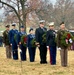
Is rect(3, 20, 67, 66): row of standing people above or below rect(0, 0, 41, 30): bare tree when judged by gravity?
below

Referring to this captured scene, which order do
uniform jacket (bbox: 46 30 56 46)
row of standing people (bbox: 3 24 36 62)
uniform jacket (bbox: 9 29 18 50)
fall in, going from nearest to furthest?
uniform jacket (bbox: 46 30 56 46)
row of standing people (bbox: 3 24 36 62)
uniform jacket (bbox: 9 29 18 50)

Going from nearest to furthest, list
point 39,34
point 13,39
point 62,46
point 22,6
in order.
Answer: point 62,46, point 39,34, point 13,39, point 22,6

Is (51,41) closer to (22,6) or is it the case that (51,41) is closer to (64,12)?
(22,6)

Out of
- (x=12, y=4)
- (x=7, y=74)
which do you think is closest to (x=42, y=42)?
(x=7, y=74)

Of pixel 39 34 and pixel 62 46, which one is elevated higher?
pixel 39 34

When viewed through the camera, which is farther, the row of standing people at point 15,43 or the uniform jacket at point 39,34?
the row of standing people at point 15,43

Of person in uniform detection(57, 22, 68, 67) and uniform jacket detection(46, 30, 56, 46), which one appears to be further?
uniform jacket detection(46, 30, 56, 46)

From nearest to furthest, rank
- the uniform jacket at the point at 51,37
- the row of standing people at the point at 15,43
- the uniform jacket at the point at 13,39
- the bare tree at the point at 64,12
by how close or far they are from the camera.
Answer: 1. the uniform jacket at the point at 51,37
2. the row of standing people at the point at 15,43
3. the uniform jacket at the point at 13,39
4. the bare tree at the point at 64,12

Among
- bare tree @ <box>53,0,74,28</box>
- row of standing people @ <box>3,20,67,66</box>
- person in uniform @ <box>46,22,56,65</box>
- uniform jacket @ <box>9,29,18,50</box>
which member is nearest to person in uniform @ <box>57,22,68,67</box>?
row of standing people @ <box>3,20,67,66</box>

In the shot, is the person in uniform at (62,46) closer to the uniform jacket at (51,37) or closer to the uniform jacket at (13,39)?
the uniform jacket at (51,37)

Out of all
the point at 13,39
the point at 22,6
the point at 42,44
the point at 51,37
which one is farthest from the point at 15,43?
the point at 22,6

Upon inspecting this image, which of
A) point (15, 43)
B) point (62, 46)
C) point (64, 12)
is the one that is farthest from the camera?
point (64, 12)

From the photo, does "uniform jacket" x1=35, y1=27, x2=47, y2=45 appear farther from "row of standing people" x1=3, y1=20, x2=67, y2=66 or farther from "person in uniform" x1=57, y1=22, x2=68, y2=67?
"person in uniform" x1=57, y1=22, x2=68, y2=67

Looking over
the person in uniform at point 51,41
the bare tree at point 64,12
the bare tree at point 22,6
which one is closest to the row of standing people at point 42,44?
the person in uniform at point 51,41
